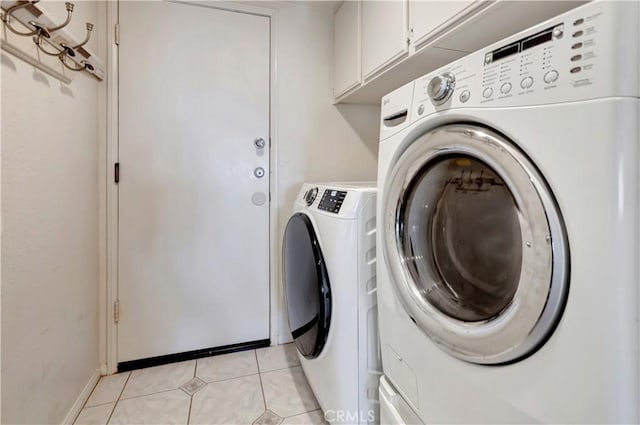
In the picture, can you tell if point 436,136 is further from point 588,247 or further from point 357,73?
point 357,73

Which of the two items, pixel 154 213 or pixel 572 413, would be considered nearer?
pixel 572 413

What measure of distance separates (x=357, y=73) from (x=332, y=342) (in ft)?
4.22

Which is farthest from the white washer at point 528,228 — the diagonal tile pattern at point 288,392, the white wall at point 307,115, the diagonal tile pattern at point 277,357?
the white wall at point 307,115

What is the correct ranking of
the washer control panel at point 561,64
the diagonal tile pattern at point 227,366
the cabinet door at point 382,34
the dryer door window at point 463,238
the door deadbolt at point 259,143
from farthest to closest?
the door deadbolt at point 259,143 < the diagonal tile pattern at point 227,366 < the cabinet door at point 382,34 < the dryer door window at point 463,238 < the washer control panel at point 561,64

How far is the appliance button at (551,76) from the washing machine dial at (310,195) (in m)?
0.89

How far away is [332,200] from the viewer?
44.3 inches

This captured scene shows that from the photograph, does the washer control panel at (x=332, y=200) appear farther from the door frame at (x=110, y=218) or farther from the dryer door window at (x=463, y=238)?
the door frame at (x=110, y=218)

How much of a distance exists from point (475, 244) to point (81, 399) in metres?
1.73

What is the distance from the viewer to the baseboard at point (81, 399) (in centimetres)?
122

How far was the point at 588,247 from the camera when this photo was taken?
0.44 m

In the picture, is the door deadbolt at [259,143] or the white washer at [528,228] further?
the door deadbolt at [259,143]

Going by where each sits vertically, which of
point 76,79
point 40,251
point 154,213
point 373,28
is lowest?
point 40,251

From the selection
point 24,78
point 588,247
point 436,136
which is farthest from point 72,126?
point 588,247

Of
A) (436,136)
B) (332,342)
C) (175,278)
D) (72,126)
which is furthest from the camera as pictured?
(175,278)
